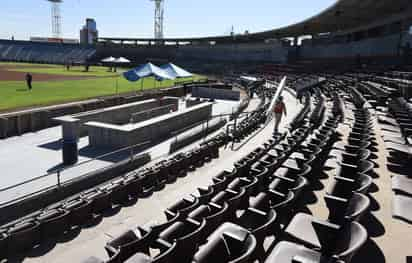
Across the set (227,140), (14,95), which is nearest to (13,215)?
(227,140)

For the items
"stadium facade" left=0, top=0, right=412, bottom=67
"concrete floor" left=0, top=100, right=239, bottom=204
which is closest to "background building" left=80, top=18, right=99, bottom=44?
"stadium facade" left=0, top=0, right=412, bottom=67

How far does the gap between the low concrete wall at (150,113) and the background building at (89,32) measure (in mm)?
99588

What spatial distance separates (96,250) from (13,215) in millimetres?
3055

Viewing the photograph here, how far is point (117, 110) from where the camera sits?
58.0ft

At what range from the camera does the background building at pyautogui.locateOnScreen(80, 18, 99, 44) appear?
373 ft

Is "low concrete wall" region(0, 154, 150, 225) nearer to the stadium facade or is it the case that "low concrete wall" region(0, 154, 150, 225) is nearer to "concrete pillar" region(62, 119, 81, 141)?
"concrete pillar" region(62, 119, 81, 141)

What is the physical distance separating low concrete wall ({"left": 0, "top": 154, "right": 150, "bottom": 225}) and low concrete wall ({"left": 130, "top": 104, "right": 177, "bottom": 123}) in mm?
6488

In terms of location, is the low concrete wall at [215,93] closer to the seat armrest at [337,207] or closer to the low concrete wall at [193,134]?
the low concrete wall at [193,134]

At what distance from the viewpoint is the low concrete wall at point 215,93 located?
29547 millimetres

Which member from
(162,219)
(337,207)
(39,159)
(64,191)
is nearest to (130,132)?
(39,159)

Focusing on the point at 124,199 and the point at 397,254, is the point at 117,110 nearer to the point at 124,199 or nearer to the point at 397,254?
the point at 124,199

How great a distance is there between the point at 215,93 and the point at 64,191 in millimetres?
23091

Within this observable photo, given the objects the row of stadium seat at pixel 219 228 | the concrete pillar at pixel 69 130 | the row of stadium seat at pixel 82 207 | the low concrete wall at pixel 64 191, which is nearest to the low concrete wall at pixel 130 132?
the concrete pillar at pixel 69 130

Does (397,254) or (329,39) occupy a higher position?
(329,39)
